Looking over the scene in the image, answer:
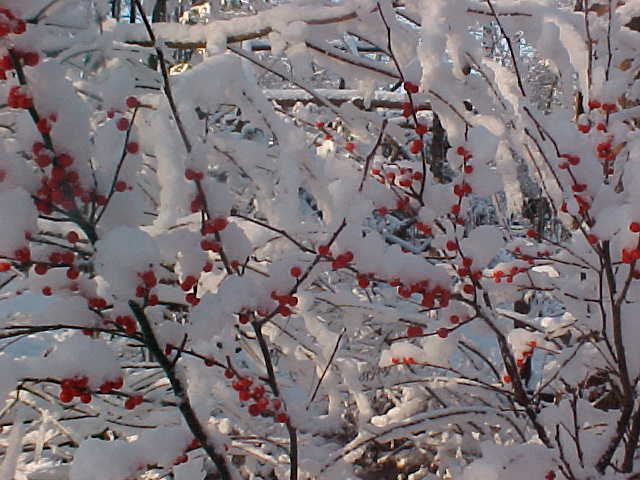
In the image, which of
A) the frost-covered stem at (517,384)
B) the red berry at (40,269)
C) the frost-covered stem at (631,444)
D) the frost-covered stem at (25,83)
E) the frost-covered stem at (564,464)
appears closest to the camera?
the frost-covered stem at (25,83)

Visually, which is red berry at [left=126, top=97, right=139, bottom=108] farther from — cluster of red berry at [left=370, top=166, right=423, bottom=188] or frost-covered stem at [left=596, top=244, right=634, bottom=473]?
frost-covered stem at [left=596, top=244, right=634, bottom=473]

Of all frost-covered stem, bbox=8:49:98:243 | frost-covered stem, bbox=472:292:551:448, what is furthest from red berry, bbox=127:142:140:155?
frost-covered stem, bbox=472:292:551:448

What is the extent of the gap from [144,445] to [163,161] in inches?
25.3

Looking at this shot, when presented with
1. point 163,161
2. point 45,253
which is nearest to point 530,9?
point 163,161

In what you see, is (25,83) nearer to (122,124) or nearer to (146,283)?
(122,124)

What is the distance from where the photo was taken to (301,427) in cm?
167

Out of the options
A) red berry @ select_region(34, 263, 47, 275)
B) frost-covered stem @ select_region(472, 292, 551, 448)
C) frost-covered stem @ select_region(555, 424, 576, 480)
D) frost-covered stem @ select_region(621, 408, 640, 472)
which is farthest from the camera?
frost-covered stem @ select_region(472, 292, 551, 448)

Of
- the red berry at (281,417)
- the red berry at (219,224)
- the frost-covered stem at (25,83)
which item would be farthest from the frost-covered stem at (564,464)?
the frost-covered stem at (25,83)

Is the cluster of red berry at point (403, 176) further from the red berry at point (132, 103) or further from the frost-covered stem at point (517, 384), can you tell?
the red berry at point (132, 103)

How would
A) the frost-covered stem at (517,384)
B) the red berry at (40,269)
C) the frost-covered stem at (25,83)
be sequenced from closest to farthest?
the frost-covered stem at (25,83)
the red berry at (40,269)
the frost-covered stem at (517,384)

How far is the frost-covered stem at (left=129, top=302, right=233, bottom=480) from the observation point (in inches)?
47.9

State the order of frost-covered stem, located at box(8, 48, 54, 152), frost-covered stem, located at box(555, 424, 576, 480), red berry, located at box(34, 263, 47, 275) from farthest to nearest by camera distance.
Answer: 1. frost-covered stem, located at box(555, 424, 576, 480)
2. red berry, located at box(34, 263, 47, 275)
3. frost-covered stem, located at box(8, 48, 54, 152)

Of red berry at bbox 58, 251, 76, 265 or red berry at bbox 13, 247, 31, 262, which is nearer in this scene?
red berry at bbox 13, 247, 31, 262

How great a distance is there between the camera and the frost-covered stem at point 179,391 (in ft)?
3.99
